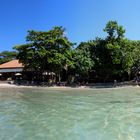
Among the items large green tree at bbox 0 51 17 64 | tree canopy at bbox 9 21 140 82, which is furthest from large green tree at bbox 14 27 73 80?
large green tree at bbox 0 51 17 64

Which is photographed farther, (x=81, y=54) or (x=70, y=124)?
(x=81, y=54)

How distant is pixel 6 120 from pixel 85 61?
27.9 metres

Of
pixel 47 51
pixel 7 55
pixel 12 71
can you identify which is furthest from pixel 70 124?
pixel 7 55

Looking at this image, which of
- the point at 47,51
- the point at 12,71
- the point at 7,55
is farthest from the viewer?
the point at 7,55

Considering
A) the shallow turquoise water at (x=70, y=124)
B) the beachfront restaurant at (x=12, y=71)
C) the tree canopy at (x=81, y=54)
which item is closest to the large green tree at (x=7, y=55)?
the beachfront restaurant at (x=12, y=71)

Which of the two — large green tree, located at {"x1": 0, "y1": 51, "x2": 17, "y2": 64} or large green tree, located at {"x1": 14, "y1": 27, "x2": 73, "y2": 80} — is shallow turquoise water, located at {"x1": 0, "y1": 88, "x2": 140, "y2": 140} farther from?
large green tree, located at {"x1": 0, "y1": 51, "x2": 17, "y2": 64}

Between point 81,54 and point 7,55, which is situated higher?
point 7,55

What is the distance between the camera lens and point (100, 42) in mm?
45469

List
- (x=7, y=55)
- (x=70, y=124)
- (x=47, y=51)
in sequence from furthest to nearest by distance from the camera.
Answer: (x=7, y=55) < (x=47, y=51) < (x=70, y=124)

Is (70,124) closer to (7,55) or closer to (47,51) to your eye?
(47,51)

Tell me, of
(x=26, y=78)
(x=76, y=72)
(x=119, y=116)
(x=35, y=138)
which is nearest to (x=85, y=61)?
(x=76, y=72)

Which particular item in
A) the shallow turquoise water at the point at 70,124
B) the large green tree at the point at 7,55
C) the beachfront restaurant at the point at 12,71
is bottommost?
the shallow turquoise water at the point at 70,124

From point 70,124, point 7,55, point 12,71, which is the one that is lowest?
point 70,124

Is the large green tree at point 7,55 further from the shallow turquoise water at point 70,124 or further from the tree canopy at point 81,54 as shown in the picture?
the shallow turquoise water at point 70,124
